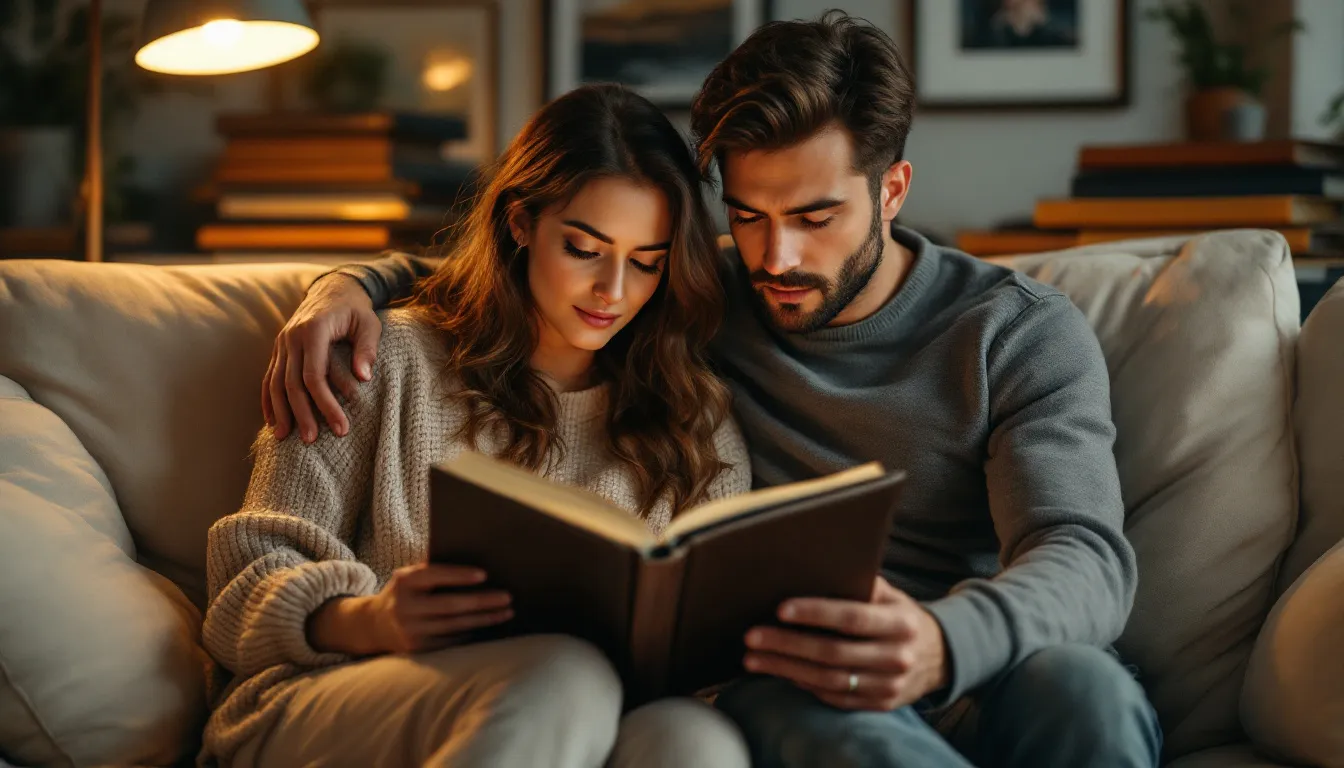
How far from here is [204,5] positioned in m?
1.91

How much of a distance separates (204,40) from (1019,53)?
1610 millimetres

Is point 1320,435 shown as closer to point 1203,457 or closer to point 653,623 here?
point 1203,457

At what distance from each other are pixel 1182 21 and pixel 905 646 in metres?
1.89

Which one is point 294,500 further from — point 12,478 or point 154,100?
point 154,100

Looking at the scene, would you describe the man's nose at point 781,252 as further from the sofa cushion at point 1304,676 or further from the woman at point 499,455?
the sofa cushion at point 1304,676

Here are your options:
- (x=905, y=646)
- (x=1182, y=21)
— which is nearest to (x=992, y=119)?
(x=1182, y=21)

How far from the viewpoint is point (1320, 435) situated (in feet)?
4.91

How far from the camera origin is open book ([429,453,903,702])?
3.26 feet

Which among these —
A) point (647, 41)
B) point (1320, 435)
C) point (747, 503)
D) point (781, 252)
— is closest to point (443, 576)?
point (747, 503)

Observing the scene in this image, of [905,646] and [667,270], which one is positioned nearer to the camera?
[905,646]

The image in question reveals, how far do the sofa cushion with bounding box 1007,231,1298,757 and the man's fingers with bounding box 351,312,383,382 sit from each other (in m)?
0.91

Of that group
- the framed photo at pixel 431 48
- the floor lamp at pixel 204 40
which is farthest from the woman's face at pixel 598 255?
the framed photo at pixel 431 48

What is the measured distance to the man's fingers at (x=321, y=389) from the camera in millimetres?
1404

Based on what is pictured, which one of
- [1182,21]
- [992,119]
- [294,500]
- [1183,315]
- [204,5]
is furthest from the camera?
[992,119]
